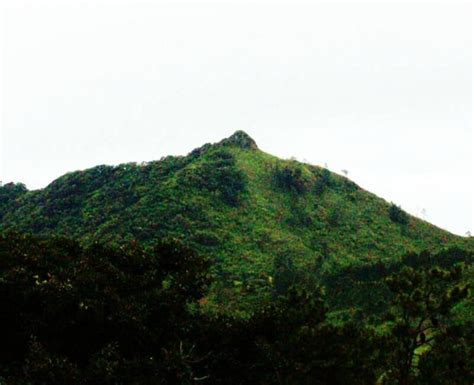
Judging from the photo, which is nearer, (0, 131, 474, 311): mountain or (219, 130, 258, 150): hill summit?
(0, 131, 474, 311): mountain

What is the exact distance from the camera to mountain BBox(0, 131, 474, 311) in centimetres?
6319

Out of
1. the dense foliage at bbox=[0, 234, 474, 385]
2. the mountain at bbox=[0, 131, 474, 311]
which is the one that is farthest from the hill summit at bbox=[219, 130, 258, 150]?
the dense foliage at bbox=[0, 234, 474, 385]

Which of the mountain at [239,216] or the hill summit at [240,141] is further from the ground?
the hill summit at [240,141]

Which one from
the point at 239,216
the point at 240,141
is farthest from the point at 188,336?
the point at 240,141

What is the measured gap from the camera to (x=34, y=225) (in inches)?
2987

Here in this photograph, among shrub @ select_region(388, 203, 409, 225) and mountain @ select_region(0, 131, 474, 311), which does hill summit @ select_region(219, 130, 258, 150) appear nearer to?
mountain @ select_region(0, 131, 474, 311)

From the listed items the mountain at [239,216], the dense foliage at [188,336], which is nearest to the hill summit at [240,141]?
the mountain at [239,216]

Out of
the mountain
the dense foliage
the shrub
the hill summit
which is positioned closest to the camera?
the dense foliage

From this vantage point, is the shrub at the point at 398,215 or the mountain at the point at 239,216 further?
the shrub at the point at 398,215

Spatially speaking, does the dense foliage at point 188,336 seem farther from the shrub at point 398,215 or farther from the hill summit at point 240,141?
the hill summit at point 240,141

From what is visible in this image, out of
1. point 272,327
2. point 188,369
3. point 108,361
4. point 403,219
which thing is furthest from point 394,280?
point 403,219

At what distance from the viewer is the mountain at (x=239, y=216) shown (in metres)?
63.2

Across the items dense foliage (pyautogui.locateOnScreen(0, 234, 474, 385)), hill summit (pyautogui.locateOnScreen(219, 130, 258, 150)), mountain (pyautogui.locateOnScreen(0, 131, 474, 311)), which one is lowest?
dense foliage (pyautogui.locateOnScreen(0, 234, 474, 385))

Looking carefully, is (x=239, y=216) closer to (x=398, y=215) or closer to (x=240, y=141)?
(x=398, y=215)
